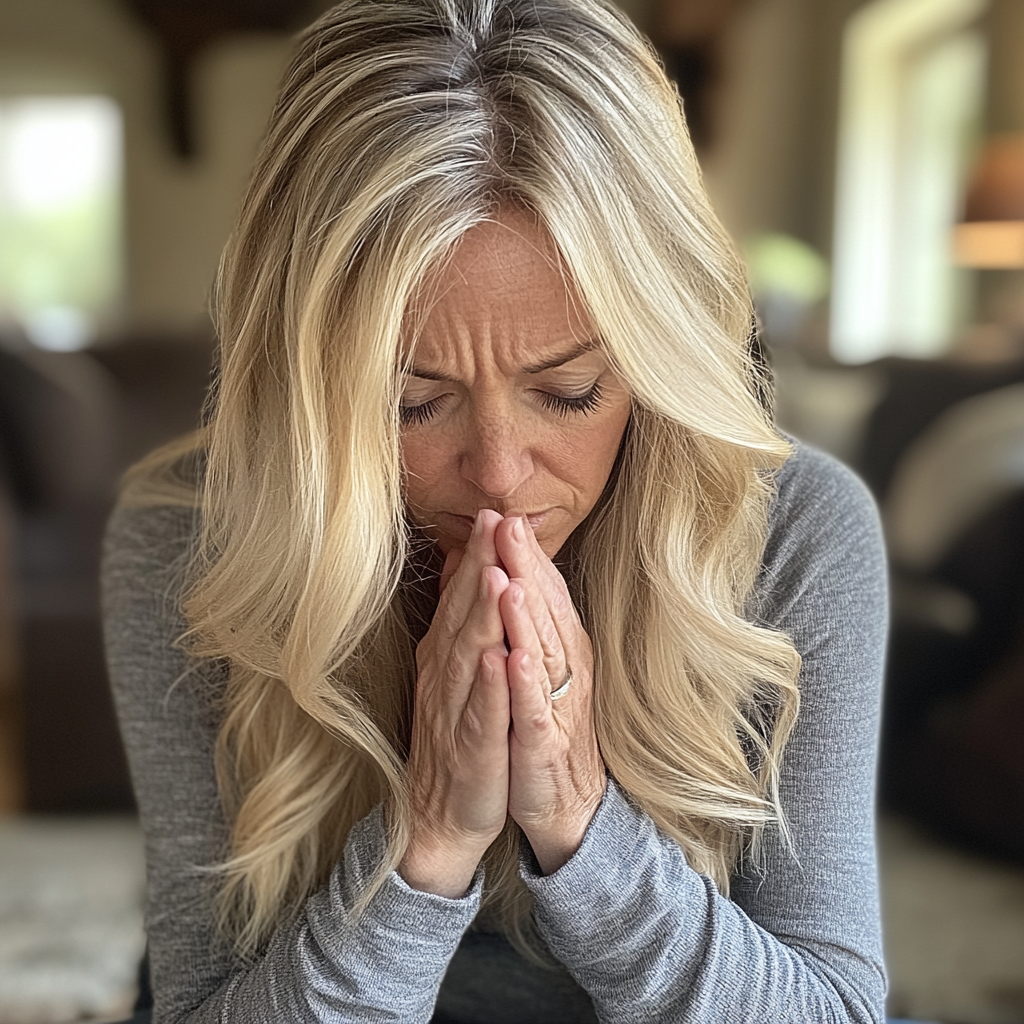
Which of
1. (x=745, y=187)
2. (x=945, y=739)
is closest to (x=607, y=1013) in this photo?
(x=945, y=739)

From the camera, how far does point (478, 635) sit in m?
0.80

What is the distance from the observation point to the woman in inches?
30.4

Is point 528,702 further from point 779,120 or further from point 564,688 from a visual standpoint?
point 779,120

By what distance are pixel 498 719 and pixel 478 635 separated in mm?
58

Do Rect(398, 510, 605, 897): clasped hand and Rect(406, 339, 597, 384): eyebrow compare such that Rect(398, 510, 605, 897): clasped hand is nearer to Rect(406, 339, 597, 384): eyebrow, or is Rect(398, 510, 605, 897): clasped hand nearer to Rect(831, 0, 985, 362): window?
Rect(406, 339, 597, 384): eyebrow

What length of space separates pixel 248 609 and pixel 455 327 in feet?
0.88

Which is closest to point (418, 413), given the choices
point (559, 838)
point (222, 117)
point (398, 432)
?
point (398, 432)

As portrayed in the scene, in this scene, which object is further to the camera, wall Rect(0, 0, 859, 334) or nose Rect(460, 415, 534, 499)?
wall Rect(0, 0, 859, 334)

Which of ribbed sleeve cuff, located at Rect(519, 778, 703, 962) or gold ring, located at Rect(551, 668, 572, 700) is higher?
gold ring, located at Rect(551, 668, 572, 700)

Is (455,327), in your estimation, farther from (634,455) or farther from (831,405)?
(831,405)

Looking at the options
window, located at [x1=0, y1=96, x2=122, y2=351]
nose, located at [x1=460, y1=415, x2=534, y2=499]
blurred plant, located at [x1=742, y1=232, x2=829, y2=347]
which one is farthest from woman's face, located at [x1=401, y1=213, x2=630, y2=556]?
window, located at [x1=0, y1=96, x2=122, y2=351]

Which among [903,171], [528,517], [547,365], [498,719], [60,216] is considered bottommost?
[498,719]

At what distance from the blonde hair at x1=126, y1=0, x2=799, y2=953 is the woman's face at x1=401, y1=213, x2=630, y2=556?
2cm

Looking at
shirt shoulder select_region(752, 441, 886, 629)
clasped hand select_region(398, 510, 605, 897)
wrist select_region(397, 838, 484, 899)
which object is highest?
shirt shoulder select_region(752, 441, 886, 629)
